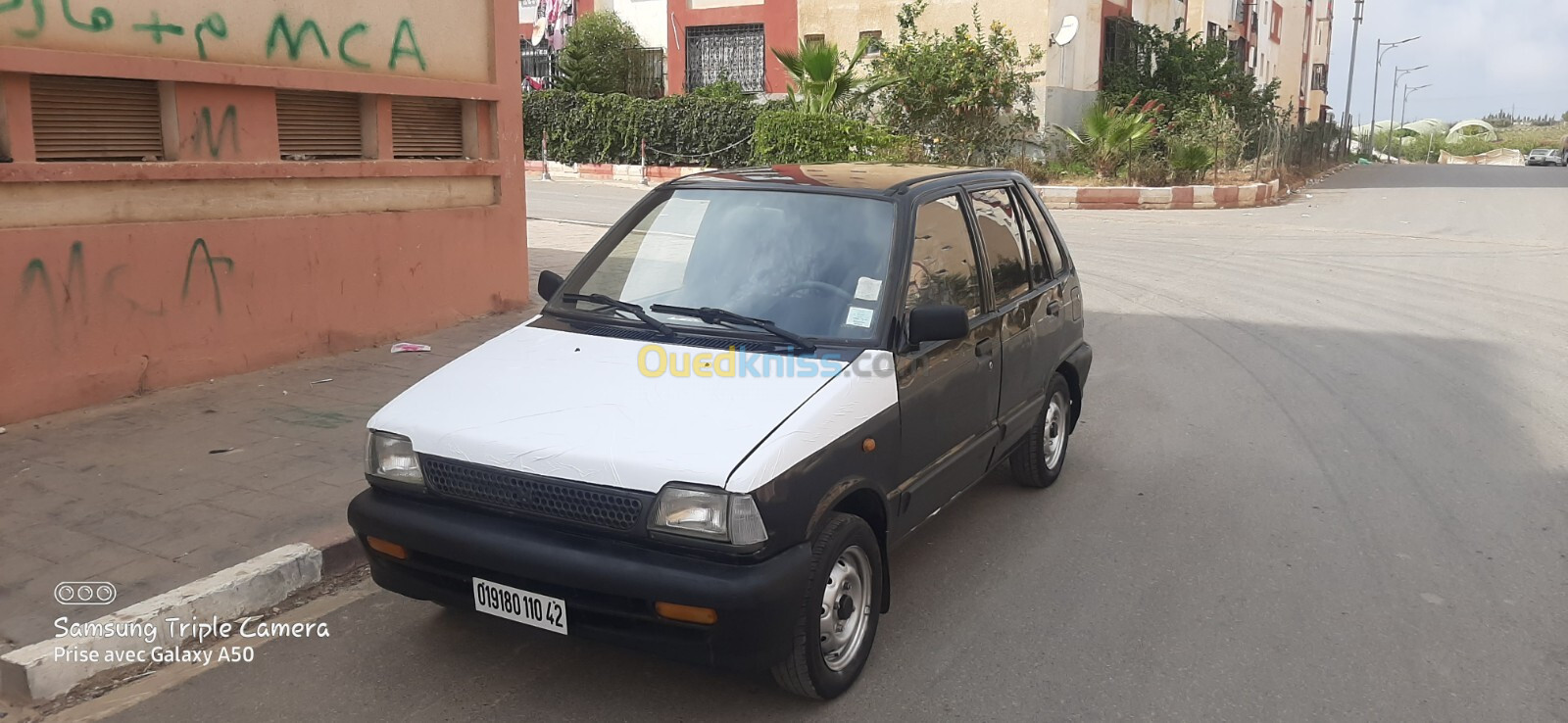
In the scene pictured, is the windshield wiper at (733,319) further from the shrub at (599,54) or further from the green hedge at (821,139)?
the shrub at (599,54)

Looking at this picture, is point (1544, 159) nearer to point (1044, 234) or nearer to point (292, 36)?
point (1044, 234)

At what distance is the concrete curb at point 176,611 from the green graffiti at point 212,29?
4.07 metres

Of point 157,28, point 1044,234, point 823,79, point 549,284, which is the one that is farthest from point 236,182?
point 823,79

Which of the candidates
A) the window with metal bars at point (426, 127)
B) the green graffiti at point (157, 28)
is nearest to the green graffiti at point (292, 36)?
the green graffiti at point (157, 28)

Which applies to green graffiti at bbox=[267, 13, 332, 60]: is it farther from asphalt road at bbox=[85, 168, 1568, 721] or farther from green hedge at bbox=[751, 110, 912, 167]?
green hedge at bbox=[751, 110, 912, 167]

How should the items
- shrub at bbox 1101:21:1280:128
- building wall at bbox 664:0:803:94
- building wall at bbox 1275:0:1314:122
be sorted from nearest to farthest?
shrub at bbox 1101:21:1280:128 → building wall at bbox 664:0:803:94 → building wall at bbox 1275:0:1314:122

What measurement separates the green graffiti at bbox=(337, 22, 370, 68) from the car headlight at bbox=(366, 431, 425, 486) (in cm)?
548

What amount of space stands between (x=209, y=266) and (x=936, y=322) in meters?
5.46

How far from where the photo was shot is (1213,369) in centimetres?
893

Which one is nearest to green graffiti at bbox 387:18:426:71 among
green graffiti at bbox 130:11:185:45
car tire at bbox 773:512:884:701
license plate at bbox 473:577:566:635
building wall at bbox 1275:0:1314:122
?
green graffiti at bbox 130:11:185:45

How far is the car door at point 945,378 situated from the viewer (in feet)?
14.0

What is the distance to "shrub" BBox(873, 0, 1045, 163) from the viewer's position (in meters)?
24.7

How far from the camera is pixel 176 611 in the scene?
13.9 ft

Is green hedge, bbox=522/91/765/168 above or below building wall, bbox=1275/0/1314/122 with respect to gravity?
below
